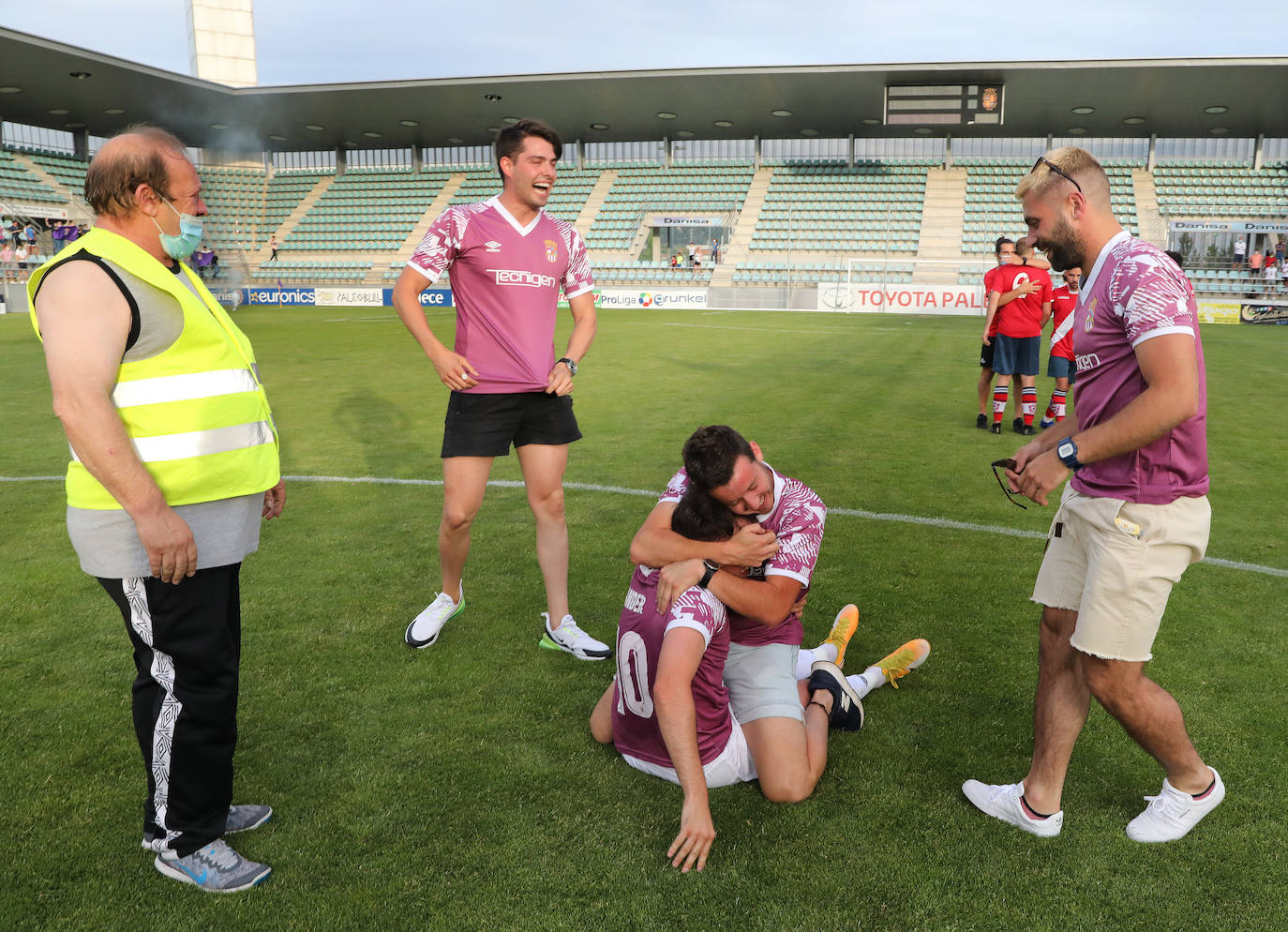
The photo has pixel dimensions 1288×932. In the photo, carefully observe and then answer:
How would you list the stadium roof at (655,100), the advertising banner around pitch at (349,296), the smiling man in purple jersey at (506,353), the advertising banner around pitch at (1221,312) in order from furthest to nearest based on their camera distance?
the advertising banner around pitch at (349,296) < the stadium roof at (655,100) < the advertising banner around pitch at (1221,312) < the smiling man in purple jersey at (506,353)

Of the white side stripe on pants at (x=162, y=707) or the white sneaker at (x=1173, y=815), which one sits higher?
the white side stripe on pants at (x=162, y=707)

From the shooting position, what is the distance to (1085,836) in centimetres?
279

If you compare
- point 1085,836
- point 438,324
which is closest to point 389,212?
point 438,324

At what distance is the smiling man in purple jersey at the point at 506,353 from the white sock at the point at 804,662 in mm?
873

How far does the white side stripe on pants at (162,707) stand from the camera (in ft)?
7.68

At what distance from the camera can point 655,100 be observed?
37.0 metres

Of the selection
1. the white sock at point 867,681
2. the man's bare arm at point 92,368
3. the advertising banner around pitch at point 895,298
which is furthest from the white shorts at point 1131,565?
the advertising banner around pitch at point 895,298

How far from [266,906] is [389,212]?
147ft

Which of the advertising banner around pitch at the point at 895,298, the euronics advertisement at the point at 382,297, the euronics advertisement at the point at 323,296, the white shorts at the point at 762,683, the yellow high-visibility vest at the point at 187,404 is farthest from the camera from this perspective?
the euronics advertisement at the point at 323,296

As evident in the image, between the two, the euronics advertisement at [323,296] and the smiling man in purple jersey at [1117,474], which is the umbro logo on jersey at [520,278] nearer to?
the smiling man in purple jersey at [1117,474]

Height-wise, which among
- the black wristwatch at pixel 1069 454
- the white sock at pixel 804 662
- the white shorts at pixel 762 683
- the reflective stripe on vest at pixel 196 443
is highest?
the reflective stripe on vest at pixel 196 443

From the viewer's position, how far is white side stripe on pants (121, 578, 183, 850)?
2.34m

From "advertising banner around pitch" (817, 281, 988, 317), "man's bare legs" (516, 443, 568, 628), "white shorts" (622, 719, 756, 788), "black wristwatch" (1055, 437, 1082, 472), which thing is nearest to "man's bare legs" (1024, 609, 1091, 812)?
"black wristwatch" (1055, 437, 1082, 472)

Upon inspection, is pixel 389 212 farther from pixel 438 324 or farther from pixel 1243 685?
pixel 1243 685
